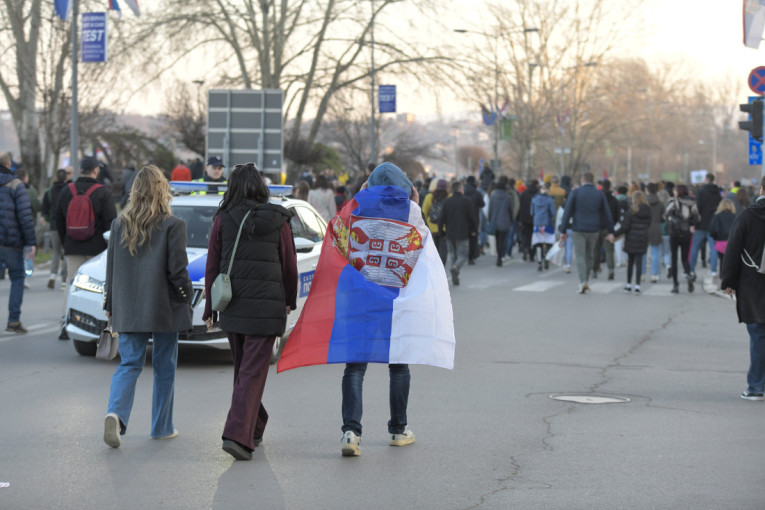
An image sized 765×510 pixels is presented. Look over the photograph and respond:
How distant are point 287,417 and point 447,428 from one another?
1122mm

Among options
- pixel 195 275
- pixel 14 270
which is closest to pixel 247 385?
pixel 195 275

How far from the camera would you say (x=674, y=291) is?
66.0 feet

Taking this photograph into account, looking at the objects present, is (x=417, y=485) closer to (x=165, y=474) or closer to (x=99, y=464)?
(x=165, y=474)

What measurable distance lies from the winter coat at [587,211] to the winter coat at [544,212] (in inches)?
220

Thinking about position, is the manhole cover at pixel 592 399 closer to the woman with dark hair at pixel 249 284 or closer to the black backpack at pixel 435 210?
the woman with dark hair at pixel 249 284

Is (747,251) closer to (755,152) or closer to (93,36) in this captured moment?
(755,152)

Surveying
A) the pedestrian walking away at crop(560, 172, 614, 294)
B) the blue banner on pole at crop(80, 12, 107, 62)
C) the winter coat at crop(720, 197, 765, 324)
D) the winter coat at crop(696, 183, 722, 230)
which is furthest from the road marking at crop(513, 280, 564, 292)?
the winter coat at crop(720, 197, 765, 324)

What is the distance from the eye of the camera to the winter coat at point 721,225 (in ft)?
59.6

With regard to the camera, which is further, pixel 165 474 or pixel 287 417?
pixel 287 417

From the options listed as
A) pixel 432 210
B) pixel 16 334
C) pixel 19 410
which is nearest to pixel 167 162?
pixel 432 210

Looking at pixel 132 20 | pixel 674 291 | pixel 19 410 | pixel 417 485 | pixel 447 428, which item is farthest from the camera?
pixel 132 20

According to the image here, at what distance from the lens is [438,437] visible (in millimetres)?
7410

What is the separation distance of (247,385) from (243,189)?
3.63 feet

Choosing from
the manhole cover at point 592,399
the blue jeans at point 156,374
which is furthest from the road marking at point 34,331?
the manhole cover at point 592,399
